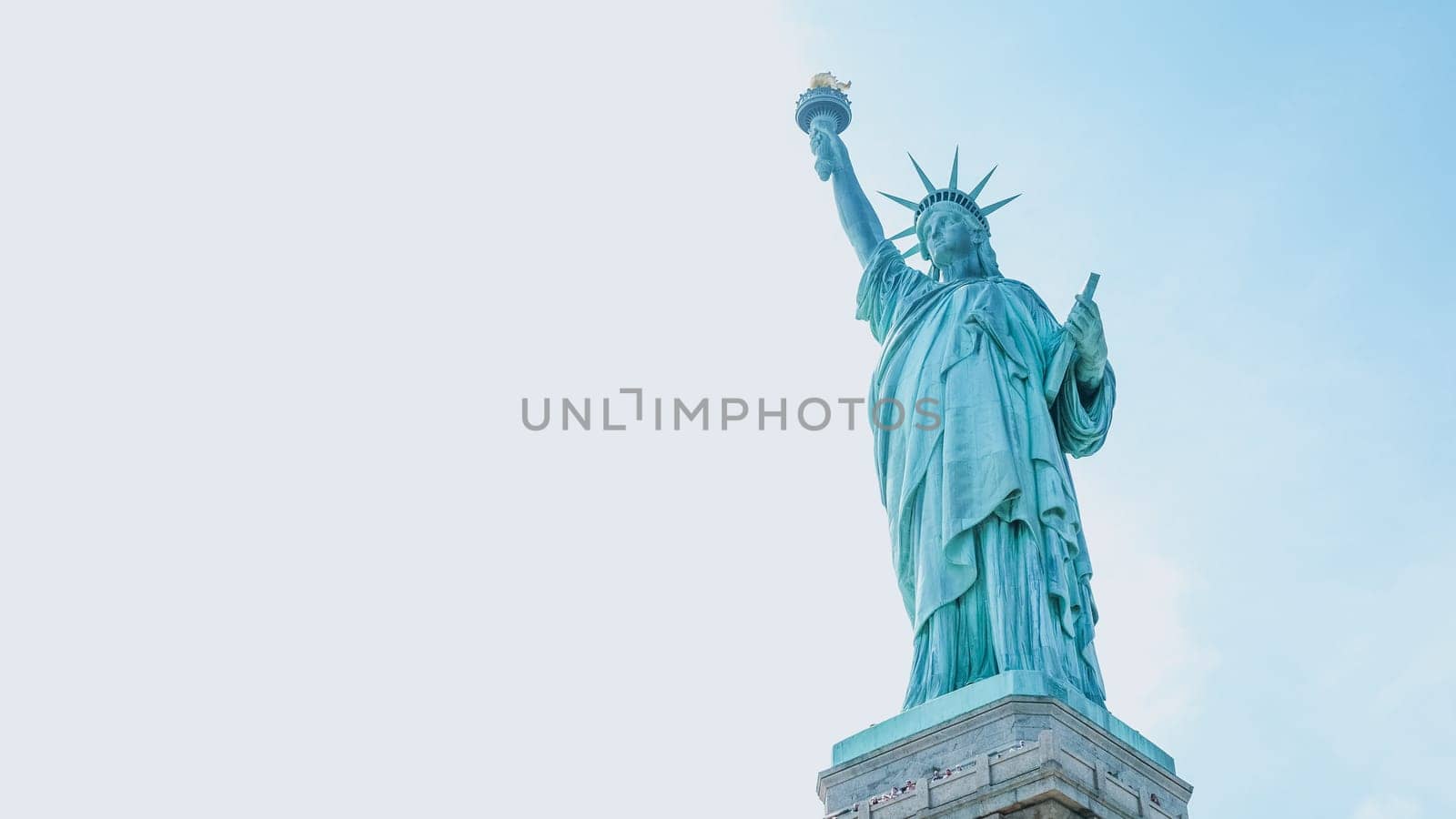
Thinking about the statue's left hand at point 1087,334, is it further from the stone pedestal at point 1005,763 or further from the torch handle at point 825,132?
the torch handle at point 825,132

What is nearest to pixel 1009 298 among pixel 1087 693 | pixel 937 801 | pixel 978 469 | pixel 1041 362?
pixel 1041 362

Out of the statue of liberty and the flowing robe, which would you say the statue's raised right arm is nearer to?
the statue of liberty

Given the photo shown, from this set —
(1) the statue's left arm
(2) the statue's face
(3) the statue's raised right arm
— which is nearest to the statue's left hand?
(1) the statue's left arm

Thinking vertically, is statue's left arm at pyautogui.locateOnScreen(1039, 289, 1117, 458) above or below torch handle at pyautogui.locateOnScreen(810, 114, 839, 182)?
below

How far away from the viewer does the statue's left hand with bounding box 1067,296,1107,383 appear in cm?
1531

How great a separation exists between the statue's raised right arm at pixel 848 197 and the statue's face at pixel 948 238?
2.18ft

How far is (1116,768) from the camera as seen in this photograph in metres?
13.1

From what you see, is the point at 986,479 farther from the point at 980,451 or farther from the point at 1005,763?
the point at 1005,763

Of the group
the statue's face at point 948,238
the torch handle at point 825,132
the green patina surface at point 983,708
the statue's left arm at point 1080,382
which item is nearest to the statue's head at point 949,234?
the statue's face at point 948,238

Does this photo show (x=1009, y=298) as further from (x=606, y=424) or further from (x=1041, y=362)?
Answer: (x=606, y=424)

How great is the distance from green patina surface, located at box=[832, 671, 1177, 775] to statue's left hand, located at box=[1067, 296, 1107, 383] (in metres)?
3.27

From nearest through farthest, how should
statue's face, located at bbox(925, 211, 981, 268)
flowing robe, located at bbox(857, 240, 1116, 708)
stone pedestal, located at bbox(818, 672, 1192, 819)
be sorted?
1. stone pedestal, located at bbox(818, 672, 1192, 819)
2. flowing robe, located at bbox(857, 240, 1116, 708)
3. statue's face, located at bbox(925, 211, 981, 268)

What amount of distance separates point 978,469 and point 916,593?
1058mm

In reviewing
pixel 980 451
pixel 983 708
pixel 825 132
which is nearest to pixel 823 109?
pixel 825 132
